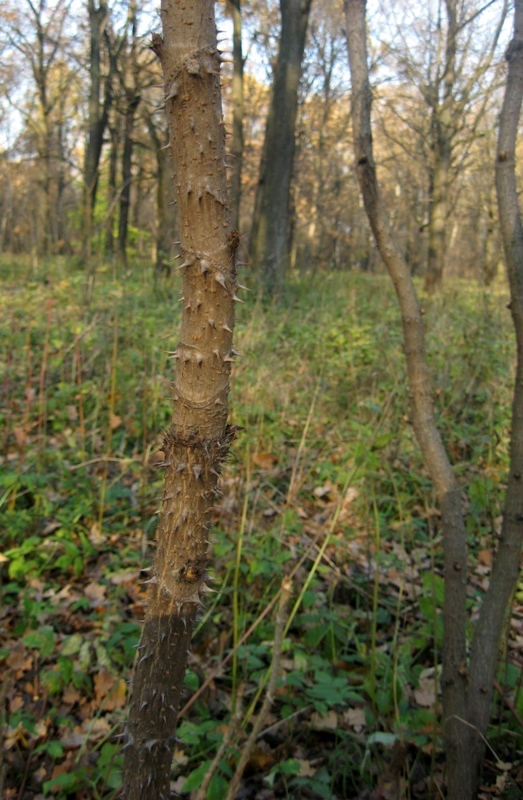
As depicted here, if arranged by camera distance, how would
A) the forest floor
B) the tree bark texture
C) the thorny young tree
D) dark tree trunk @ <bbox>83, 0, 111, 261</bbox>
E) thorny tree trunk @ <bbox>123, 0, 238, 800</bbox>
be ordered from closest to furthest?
1. thorny tree trunk @ <bbox>123, 0, 238, 800</bbox>
2. the thorny young tree
3. the forest floor
4. the tree bark texture
5. dark tree trunk @ <bbox>83, 0, 111, 261</bbox>

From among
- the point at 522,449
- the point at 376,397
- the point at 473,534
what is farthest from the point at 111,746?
the point at 376,397

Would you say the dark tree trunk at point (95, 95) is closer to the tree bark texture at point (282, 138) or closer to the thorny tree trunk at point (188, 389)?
A: the tree bark texture at point (282, 138)

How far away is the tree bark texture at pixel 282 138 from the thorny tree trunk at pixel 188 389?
8.22 meters

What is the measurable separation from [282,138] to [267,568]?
829 cm

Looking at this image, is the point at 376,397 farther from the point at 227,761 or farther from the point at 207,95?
the point at 207,95

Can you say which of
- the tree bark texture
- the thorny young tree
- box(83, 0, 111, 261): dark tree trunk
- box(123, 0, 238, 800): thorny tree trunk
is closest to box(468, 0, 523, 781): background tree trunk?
the thorny young tree

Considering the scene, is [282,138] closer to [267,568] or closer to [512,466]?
[267,568]

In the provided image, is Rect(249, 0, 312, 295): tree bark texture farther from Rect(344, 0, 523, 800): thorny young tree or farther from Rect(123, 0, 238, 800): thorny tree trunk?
Rect(123, 0, 238, 800): thorny tree trunk

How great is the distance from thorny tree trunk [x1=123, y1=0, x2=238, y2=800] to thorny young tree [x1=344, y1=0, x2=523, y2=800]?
920mm

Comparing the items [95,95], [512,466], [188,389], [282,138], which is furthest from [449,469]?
[95,95]

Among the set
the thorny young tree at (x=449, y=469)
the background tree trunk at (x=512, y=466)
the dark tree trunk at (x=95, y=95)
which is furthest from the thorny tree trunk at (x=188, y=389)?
the dark tree trunk at (x=95, y=95)

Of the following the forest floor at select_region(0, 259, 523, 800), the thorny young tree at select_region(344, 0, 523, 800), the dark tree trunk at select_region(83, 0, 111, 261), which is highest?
the dark tree trunk at select_region(83, 0, 111, 261)

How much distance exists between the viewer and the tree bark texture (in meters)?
9.41

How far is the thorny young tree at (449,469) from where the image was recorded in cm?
189
